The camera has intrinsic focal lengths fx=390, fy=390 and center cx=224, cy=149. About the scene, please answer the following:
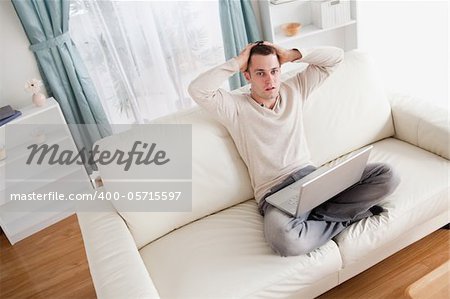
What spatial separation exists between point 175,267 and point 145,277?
0.19 m

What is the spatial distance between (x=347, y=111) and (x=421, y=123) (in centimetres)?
35

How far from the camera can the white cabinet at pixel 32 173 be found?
96.5 inches

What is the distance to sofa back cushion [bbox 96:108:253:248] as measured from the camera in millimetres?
1619

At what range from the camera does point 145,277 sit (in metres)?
1.32

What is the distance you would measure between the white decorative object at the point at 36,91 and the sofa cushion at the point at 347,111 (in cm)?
161

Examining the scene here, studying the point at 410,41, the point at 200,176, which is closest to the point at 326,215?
the point at 200,176

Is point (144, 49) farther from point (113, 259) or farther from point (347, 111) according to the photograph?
point (113, 259)

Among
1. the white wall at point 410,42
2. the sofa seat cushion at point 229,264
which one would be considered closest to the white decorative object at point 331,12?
the white wall at point 410,42

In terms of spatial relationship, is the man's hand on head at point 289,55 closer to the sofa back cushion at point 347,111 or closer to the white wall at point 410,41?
the sofa back cushion at point 347,111

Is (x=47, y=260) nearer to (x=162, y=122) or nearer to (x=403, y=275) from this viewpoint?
(x=162, y=122)

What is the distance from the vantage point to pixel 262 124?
5.50 ft

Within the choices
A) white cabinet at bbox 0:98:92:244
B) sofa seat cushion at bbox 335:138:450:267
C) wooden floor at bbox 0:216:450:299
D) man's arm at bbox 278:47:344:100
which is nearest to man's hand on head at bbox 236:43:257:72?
man's arm at bbox 278:47:344:100

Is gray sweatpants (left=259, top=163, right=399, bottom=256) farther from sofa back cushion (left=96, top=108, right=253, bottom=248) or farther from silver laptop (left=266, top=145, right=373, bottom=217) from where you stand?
sofa back cushion (left=96, top=108, right=253, bottom=248)

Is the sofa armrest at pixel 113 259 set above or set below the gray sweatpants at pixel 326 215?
above
